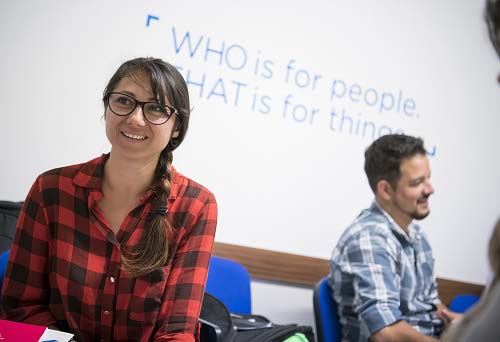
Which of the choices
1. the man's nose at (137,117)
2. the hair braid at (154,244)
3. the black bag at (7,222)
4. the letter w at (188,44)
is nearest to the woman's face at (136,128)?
the man's nose at (137,117)

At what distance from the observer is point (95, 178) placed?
1396mm

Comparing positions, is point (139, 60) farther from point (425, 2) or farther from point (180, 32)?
point (425, 2)

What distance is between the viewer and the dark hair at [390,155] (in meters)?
2.10

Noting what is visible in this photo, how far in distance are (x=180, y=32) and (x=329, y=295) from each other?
4.71ft

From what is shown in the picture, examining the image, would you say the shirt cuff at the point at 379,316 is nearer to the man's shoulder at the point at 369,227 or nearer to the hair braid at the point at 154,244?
the man's shoulder at the point at 369,227

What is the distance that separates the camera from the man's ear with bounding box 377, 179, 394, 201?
2.12 metres

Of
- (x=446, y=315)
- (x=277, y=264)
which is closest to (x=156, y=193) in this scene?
(x=277, y=264)

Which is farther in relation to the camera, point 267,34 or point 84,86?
point 267,34

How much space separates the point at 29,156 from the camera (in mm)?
2133

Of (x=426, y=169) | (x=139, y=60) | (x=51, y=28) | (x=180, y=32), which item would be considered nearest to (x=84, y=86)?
(x=51, y=28)

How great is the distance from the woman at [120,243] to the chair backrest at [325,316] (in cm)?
71

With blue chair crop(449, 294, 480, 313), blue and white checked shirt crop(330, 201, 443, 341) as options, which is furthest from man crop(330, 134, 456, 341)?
blue chair crop(449, 294, 480, 313)

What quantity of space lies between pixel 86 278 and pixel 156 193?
31 centimetres

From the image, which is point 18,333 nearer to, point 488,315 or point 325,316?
point 488,315
